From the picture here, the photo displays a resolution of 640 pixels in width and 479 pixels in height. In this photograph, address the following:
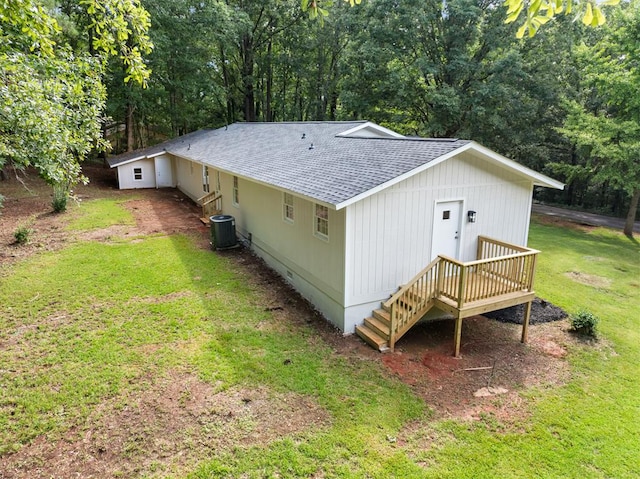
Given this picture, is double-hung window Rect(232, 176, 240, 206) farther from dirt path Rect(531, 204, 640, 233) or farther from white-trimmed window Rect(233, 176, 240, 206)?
dirt path Rect(531, 204, 640, 233)

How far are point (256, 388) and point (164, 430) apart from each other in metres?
1.33

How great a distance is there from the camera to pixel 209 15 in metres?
24.8

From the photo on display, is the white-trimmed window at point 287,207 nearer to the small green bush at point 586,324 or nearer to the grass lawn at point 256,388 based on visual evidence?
the grass lawn at point 256,388

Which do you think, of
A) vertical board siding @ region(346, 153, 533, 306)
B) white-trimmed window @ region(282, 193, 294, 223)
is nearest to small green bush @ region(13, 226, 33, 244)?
white-trimmed window @ region(282, 193, 294, 223)

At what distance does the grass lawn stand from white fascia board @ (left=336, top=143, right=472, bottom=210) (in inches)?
103

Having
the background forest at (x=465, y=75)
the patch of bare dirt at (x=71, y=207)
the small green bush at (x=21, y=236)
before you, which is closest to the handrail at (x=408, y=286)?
the patch of bare dirt at (x=71, y=207)

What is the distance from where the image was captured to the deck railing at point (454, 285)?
699 centimetres

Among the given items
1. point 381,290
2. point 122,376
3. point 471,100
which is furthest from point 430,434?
point 471,100

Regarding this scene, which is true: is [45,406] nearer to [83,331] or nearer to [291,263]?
[83,331]

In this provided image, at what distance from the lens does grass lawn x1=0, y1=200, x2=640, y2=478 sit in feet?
15.2

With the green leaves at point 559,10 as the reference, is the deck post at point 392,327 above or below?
below

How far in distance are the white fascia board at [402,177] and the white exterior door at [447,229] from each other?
3.39ft

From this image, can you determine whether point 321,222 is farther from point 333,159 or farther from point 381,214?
point 333,159

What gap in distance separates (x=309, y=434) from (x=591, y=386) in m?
4.61
